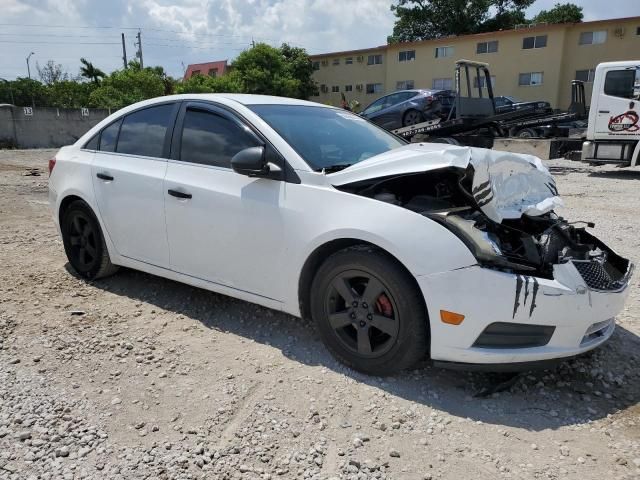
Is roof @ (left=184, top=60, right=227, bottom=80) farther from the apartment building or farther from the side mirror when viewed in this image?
the side mirror

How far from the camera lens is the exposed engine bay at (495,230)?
2.61 meters

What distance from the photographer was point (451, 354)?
2654 mm

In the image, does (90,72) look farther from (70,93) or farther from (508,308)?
(508,308)

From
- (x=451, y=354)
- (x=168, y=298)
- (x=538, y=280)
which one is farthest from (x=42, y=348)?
(x=538, y=280)

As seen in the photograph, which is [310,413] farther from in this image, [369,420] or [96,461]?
[96,461]

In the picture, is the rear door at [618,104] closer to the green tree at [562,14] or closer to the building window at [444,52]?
the building window at [444,52]

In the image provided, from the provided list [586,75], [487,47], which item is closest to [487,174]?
[586,75]

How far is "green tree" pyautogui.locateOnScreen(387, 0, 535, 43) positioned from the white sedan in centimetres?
4675

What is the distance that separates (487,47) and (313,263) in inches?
1432

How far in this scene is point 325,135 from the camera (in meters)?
3.58

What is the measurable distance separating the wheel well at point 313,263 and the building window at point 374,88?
4143 cm

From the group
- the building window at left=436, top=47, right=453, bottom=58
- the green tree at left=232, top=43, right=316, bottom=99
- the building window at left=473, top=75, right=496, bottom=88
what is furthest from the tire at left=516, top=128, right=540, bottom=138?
the green tree at left=232, top=43, right=316, bottom=99

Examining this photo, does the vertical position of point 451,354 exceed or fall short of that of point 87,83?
it falls short

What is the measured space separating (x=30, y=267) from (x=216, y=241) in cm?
268
